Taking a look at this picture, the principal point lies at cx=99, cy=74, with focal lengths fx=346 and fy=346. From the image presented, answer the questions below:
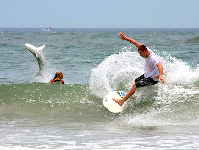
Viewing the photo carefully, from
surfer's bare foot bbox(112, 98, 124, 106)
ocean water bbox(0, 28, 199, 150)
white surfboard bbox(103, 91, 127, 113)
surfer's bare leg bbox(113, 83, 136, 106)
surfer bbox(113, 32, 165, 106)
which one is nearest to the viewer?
ocean water bbox(0, 28, 199, 150)

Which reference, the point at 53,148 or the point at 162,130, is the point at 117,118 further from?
the point at 53,148

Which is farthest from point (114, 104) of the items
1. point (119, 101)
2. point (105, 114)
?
point (105, 114)

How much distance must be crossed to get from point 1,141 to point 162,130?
2860mm

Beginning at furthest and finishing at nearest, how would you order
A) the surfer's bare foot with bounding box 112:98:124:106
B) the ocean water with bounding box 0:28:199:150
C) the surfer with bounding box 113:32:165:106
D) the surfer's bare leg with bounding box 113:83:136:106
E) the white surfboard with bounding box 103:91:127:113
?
the white surfboard with bounding box 103:91:127:113
the surfer's bare foot with bounding box 112:98:124:106
the surfer's bare leg with bounding box 113:83:136:106
the surfer with bounding box 113:32:165:106
the ocean water with bounding box 0:28:199:150

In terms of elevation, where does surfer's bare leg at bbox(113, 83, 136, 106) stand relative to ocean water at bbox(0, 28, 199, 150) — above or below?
above

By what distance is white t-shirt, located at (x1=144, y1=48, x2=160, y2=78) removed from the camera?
7375 millimetres

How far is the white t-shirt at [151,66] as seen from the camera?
24.2 feet

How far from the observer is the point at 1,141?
551 cm

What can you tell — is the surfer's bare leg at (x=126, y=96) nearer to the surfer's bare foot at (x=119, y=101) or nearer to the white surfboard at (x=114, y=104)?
the surfer's bare foot at (x=119, y=101)

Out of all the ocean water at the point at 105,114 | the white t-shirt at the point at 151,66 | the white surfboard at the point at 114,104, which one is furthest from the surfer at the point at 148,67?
the ocean water at the point at 105,114

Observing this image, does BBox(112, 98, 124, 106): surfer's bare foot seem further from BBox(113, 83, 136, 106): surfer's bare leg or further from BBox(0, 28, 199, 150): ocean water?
BBox(0, 28, 199, 150): ocean water

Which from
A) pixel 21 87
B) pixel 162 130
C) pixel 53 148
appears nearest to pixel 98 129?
pixel 162 130

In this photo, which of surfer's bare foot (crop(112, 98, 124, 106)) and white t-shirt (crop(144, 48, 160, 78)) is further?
surfer's bare foot (crop(112, 98, 124, 106))

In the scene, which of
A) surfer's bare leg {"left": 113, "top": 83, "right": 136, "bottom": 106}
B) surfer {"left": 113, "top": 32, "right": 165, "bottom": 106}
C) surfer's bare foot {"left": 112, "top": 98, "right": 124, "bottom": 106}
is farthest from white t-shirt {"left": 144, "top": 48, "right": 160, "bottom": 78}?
surfer's bare foot {"left": 112, "top": 98, "right": 124, "bottom": 106}
